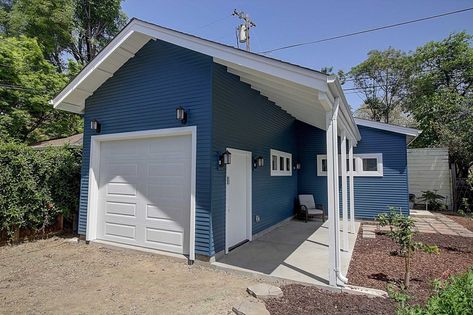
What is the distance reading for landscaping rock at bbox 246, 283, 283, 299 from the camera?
3531 mm

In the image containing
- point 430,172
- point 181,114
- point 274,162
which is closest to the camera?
point 181,114

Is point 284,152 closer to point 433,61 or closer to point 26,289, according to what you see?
point 26,289

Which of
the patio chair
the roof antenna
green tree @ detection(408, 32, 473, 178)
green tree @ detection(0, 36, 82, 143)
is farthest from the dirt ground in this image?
green tree @ detection(408, 32, 473, 178)

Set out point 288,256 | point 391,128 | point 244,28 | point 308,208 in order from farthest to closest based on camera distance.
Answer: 1. point 244,28
2. point 308,208
3. point 391,128
4. point 288,256

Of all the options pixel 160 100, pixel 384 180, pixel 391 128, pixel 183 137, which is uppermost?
pixel 391 128

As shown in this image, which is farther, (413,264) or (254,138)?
(254,138)

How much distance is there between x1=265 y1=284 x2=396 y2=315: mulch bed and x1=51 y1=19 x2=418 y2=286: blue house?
67 centimetres

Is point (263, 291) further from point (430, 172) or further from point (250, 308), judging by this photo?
point (430, 172)

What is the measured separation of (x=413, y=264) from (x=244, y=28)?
11.8 meters

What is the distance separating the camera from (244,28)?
516 inches

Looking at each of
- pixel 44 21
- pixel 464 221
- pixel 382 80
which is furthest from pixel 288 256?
pixel 382 80

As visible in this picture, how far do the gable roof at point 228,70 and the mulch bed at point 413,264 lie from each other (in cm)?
261

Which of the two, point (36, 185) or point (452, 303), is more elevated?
point (36, 185)

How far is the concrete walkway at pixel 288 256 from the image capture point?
4.34m
